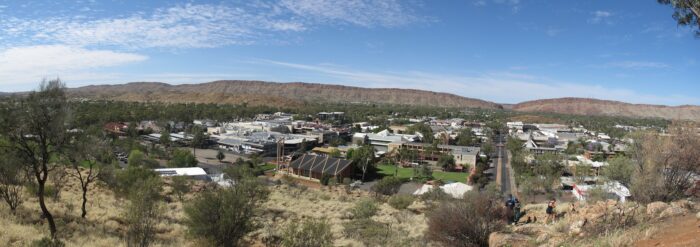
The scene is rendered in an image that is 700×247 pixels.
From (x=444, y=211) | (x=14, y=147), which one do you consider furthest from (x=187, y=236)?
(x=444, y=211)

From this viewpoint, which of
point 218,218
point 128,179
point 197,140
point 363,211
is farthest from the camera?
point 197,140

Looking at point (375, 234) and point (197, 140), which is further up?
point (375, 234)

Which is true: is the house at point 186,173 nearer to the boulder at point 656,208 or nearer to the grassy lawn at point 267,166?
the grassy lawn at point 267,166

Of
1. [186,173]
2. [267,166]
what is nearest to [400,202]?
[186,173]

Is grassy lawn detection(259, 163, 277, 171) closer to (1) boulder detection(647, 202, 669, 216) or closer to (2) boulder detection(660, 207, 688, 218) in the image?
(1) boulder detection(647, 202, 669, 216)

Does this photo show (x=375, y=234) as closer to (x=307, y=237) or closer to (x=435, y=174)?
(x=307, y=237)

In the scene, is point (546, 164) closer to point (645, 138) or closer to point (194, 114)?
point (645, 138)

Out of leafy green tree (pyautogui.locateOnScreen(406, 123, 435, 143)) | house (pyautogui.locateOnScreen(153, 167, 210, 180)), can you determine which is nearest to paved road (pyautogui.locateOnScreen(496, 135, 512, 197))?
leafy green tree (pyautogui.locateOnScreen(406, 123, 435, 143))
